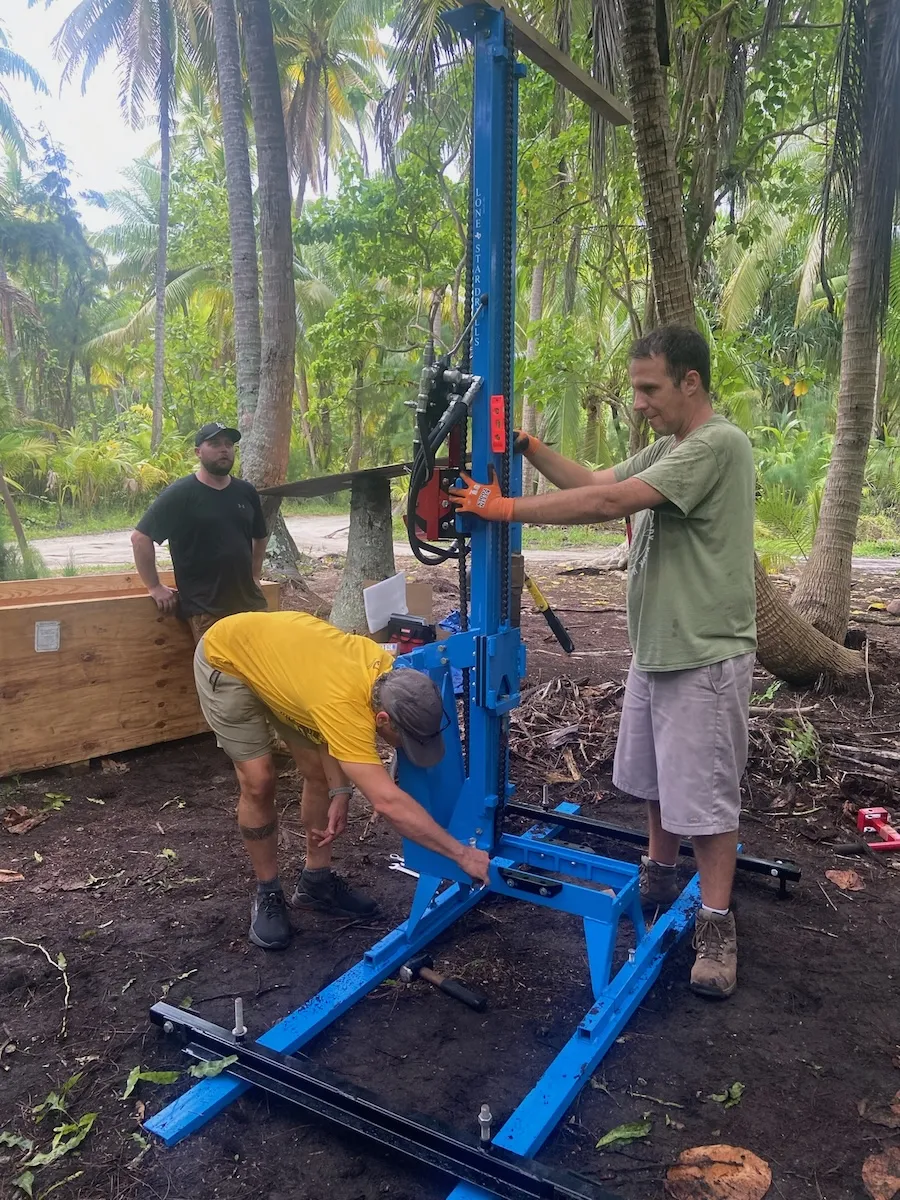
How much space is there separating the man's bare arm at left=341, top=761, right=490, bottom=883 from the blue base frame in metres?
0.41

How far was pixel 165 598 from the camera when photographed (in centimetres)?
464

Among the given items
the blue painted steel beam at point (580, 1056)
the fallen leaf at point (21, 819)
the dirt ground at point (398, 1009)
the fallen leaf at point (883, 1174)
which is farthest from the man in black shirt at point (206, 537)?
the fallen leaf at point (883, 1174)

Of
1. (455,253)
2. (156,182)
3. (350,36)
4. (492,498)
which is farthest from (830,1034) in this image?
(156,182)

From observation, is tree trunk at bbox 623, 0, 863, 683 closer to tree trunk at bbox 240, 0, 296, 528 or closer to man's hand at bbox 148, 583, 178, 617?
man's hand at bbox 148, 583, 178, 617

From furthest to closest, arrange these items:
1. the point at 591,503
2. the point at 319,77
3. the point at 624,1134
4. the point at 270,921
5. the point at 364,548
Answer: the point at 319,77 < the point at 364,548 < the point at 270,921 < the point at 591,503 < the point at 624,1134

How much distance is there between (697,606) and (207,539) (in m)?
2.76

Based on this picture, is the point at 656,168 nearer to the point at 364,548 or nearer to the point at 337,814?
the point at 364,548

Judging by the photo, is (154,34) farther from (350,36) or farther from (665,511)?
(665,511)

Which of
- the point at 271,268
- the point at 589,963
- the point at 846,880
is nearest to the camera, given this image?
the point at 589,963

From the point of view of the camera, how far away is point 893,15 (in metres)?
4.50

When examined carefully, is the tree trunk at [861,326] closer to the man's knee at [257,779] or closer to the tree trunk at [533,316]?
the man's knee at [257,779]

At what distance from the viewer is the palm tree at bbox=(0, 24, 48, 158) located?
83.4 feet

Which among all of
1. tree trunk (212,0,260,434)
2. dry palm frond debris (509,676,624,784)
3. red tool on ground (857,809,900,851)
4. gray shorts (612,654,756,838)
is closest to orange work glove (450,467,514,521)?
gray shorts (612,654,756,838)

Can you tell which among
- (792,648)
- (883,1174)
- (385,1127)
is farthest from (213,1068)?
(792,648)
